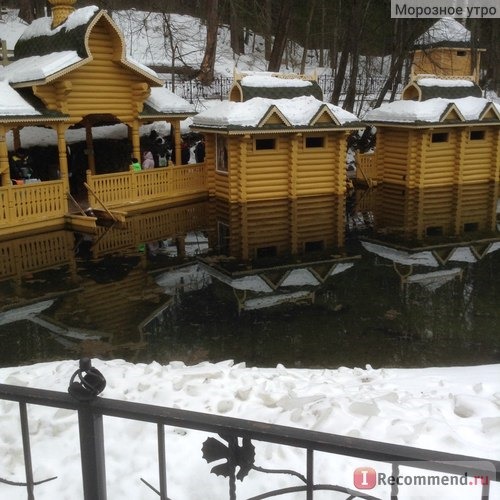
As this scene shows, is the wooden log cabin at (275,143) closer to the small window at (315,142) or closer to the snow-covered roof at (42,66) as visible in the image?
the small window at (315,142)

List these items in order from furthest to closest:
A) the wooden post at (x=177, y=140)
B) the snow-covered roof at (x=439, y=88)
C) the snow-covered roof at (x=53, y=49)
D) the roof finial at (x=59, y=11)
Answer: the snow-covered roof at (x=439, y=88) → the wooden post at (x=177, y=140) → the roof finial at (x=59, y=11) → the snow-covered roof at (x=53, y=49)

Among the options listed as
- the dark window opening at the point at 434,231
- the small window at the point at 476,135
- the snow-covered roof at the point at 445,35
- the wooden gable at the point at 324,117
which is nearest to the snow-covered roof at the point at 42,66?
the wooden gable at the point at 324,117

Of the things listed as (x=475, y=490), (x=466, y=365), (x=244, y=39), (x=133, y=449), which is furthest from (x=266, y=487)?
(x=244, y=39)

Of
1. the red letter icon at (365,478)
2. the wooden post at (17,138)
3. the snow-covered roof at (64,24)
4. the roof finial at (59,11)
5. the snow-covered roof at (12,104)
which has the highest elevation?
the roof finial at (59,11)

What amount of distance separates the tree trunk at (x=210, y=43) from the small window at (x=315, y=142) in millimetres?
10323

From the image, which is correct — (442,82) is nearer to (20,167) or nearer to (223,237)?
(223,237)

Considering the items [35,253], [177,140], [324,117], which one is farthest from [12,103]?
[324,117]

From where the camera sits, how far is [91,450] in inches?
90.4

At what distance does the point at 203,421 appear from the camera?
2143mm

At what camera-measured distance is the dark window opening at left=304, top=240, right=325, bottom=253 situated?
14.6 meters

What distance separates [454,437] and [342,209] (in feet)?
50.3

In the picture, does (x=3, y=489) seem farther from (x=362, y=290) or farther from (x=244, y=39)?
(x=244, y=39)

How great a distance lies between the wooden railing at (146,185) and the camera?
703 inches

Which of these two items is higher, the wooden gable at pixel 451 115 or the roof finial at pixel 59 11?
the roof finial at pixel 59 11
